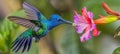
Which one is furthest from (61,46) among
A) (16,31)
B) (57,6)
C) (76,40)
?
(16,31)

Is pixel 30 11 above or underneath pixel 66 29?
underneath

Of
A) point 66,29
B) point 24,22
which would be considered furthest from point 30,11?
point 66,29

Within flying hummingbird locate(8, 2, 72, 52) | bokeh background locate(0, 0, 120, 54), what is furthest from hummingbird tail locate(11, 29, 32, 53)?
bokeh background locate(0, 0, 120, 54)

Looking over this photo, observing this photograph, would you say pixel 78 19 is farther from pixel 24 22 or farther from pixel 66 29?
pixel 66 29

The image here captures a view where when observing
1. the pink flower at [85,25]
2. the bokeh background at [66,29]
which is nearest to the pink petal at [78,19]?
the pink flower at [85,25]

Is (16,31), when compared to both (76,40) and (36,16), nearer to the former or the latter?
(36,16)

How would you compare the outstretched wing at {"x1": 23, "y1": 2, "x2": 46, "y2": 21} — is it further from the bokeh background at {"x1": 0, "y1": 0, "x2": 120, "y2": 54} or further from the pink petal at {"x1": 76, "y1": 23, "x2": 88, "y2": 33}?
the bokeh background at {"x1": 0, "y1": 0, "x2": 120, "y2": 54}

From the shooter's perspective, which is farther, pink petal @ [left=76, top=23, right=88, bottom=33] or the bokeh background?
the bokeh background
